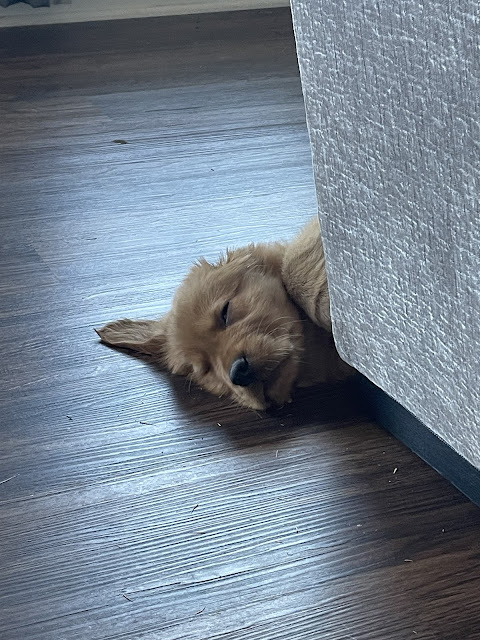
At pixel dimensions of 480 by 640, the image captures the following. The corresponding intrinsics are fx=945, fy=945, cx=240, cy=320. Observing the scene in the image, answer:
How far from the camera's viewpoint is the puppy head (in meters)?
1.48

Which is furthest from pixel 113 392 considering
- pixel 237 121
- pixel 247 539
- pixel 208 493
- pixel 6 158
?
pixel 237 121

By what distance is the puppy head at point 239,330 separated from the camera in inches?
58.2

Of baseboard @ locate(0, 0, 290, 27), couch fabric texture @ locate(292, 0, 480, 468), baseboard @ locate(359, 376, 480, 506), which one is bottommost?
baseboard @ locate(0, 0, 290, 27)

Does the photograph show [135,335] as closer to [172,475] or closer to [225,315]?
[225,315]

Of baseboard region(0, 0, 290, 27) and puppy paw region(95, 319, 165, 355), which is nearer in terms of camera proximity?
puppy paw region(95, 319, 165, 355)

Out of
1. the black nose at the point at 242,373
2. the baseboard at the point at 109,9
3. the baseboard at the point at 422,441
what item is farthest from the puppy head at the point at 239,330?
the baseboard at the point at 109,9

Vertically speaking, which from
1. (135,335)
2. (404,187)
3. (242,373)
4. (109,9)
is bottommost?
(109,9)

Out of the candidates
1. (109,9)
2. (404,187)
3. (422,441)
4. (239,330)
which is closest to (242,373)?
(239,330)

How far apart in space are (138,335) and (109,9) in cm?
296

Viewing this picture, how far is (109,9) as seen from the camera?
4.30m

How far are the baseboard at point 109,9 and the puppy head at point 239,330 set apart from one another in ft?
9.63

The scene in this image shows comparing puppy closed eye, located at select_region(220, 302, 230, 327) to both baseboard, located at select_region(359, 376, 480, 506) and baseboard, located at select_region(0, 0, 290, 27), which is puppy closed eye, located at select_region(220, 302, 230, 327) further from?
baseboard, located at select_region(0, 0, 290, 27)

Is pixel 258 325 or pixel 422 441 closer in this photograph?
pixel 422 441

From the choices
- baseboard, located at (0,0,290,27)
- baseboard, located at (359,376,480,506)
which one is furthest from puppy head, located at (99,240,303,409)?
baseboard, located at (0,0,290,27)
